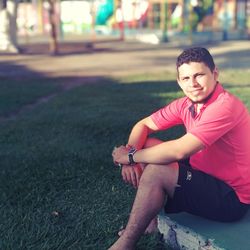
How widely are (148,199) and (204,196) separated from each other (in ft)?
1.05

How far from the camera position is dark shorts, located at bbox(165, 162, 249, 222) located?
280 centimetres

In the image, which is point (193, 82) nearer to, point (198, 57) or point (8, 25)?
point (198, 57)

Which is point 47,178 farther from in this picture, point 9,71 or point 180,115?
point 9,71

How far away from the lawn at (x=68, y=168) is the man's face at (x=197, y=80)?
3.10 feet

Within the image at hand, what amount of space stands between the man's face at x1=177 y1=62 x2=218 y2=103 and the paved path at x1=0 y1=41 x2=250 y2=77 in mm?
9413

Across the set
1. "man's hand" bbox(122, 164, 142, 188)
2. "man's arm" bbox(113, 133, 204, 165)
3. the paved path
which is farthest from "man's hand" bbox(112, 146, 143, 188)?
the paved path

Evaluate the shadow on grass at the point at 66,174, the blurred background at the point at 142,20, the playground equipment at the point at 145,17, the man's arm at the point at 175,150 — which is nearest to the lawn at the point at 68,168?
the shadow on grass at the point at 66,174

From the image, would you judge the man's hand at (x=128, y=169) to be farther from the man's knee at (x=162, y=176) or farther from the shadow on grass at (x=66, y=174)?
the shadow on grass at (x=66, y=174)

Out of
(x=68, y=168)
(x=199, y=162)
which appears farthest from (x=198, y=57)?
(x=68, y=168)

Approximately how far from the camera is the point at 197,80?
2719mm

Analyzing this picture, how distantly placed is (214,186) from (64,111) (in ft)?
15.7

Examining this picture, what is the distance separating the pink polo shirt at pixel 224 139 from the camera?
8.85 ft

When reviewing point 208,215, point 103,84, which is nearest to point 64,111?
point 103,84

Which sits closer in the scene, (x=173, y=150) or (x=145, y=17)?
(x=173, y=150)
